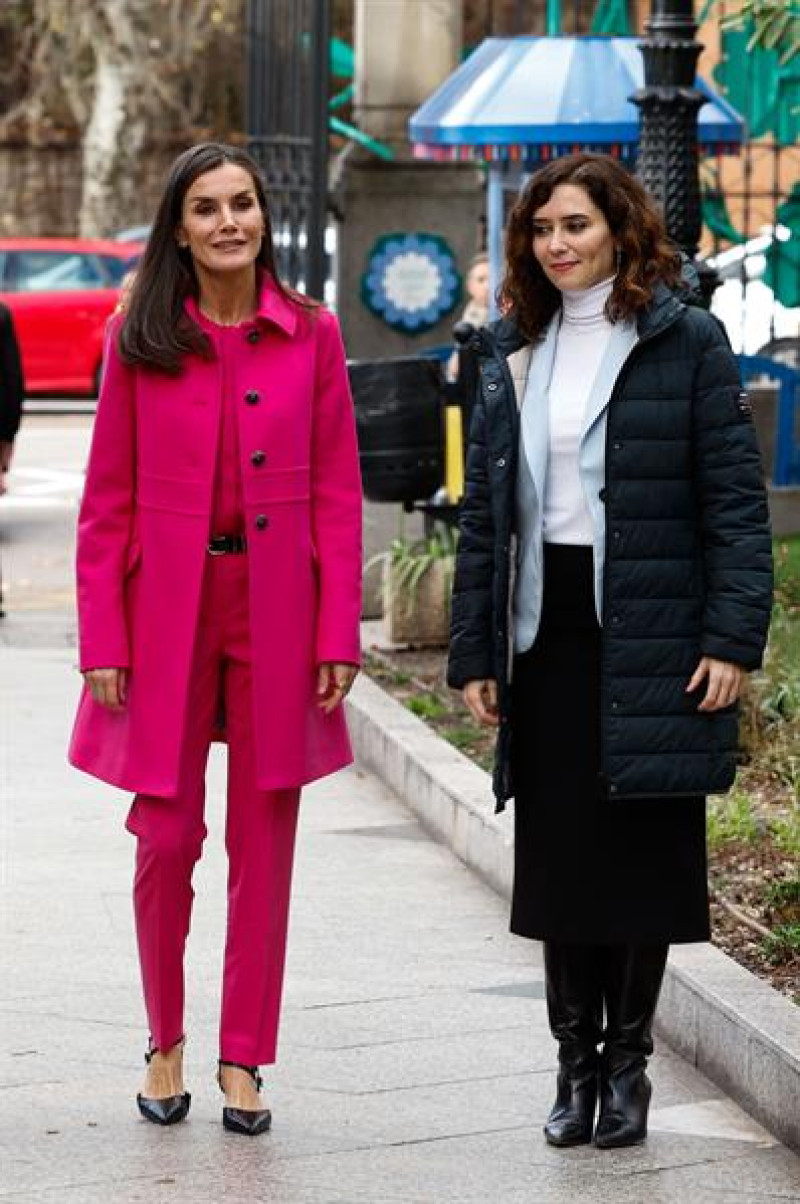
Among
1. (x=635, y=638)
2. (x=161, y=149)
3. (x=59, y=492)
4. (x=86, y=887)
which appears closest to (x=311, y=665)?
(x=635, y=638)

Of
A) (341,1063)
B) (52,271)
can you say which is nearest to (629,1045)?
(341,1063)

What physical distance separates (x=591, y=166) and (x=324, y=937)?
2.71 meters

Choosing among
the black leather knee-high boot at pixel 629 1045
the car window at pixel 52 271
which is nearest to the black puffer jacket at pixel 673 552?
the black leather knee-high boot at pixel 629 1045

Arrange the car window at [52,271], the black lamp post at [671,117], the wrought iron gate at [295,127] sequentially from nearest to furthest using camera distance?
the black lamp post at [671,117], the wrought iron gate at [295,127], the car window at [52,271]

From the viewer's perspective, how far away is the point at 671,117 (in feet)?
28.8

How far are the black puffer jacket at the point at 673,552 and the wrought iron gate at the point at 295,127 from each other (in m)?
7.75

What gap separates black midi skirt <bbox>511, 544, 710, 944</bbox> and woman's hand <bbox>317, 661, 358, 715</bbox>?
0.35 m

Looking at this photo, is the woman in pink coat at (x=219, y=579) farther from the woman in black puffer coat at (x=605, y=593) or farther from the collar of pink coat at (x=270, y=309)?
the woman in black puffer coat at (x=605, y=593)

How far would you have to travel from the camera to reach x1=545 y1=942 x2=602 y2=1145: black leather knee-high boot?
5613mm

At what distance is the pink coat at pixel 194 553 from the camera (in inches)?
220

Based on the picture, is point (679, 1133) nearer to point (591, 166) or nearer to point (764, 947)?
point (764, 947)

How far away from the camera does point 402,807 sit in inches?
371

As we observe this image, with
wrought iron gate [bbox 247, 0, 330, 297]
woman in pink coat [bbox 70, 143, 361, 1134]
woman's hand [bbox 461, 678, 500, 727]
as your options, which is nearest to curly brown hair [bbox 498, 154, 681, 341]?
woman in pink coat [bbox 70, 143, 361, 1134]

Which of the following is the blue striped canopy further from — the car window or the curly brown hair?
the car window
